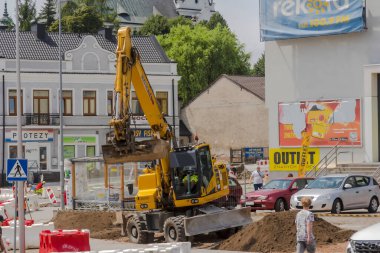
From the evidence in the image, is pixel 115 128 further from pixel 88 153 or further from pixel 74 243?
pixel 88 153

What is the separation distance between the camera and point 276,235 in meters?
25.0

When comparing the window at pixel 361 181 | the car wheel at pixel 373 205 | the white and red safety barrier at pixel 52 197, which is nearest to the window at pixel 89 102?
the white and red safety barrier at pixel 52 197

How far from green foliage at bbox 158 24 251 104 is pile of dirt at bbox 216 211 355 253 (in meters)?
75.6

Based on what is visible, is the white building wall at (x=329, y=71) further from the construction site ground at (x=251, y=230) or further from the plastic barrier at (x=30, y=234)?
the plastic barrier at (x=30, y=234)

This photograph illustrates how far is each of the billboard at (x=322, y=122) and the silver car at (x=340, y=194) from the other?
1357cm

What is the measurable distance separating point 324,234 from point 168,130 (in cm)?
604

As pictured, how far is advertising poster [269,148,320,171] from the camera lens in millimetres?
51250

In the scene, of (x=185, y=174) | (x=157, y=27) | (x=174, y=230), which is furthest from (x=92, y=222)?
(x=157, y=27)

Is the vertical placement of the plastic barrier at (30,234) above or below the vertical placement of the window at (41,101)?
below

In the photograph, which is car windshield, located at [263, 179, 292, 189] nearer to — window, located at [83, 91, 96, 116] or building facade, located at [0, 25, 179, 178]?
building facade, located at [0, 25, 179, 178]

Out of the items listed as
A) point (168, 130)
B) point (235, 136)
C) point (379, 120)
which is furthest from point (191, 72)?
point (168, 130)

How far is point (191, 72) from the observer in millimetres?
103750

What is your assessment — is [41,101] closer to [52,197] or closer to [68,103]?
[68,103]

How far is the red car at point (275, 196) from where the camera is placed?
3700 centimetres
